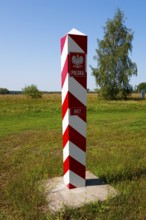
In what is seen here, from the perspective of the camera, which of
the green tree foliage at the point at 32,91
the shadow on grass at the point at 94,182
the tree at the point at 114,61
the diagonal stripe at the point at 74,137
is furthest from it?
the green tree foliage at the point at 32,91

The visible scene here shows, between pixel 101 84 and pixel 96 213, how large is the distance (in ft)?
144

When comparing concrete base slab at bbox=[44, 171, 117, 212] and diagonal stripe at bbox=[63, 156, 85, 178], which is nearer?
concrete base slab at bbox=[44, 171, 117, 212]

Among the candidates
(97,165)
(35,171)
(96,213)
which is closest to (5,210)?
(96,213)

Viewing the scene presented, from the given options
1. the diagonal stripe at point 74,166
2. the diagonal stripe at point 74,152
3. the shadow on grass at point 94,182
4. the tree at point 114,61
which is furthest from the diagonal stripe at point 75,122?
the tree at point 114,61

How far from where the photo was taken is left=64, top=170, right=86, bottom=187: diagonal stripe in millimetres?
4477

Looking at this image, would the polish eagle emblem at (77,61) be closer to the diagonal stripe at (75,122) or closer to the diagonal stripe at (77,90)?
the diagonal stripe at (77,90)

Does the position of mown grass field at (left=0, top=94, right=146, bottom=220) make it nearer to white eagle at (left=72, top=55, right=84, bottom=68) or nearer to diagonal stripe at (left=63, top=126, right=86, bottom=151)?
diagonal stripe at (left=63, top=126, right=86, bottom=151)

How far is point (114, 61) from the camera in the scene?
45656mm

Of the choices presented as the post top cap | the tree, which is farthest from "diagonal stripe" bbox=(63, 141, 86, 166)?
the tree

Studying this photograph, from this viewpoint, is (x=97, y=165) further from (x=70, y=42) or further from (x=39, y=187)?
(x=70, y=42)

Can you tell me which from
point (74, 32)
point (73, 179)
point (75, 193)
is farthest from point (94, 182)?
point (74, 32)

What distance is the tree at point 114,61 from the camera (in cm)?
4575

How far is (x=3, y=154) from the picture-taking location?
7129mm

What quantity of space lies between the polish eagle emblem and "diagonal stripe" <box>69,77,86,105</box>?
0.70 ft
